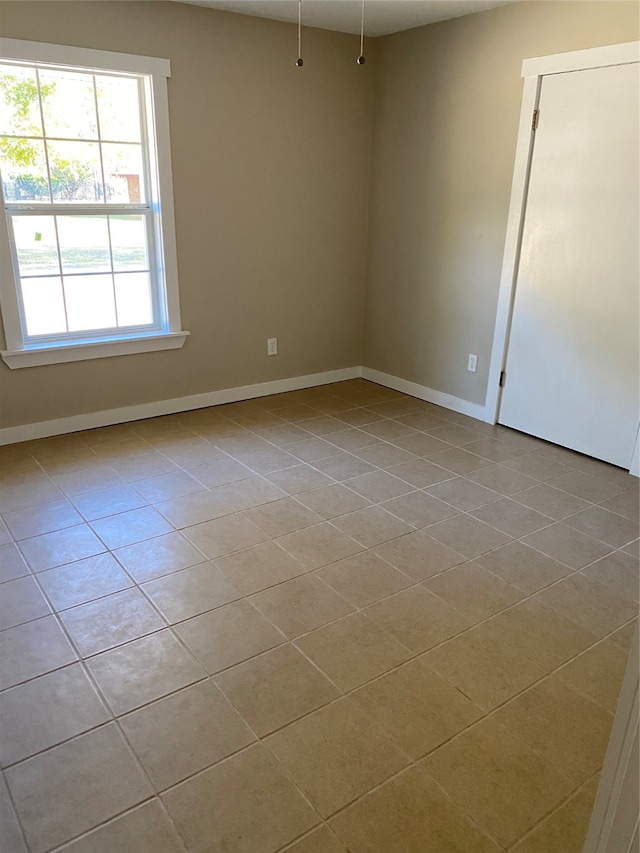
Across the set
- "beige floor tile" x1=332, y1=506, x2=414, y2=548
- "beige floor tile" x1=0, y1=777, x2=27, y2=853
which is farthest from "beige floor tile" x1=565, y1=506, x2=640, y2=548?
"beige floor tile" x1=0, y1=777, x2=27, y2=853

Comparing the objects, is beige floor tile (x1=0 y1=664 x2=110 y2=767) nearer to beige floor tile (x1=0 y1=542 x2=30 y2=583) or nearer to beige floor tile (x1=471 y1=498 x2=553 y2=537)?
beige floor tile (x1=0 y1=542 x2=30 y2=583)

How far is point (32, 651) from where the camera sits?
1930 millimetres

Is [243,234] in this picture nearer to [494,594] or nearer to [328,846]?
[494,594]

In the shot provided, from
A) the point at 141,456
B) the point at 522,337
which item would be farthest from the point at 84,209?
the point at 522,337

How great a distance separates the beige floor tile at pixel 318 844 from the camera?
4.50 ft

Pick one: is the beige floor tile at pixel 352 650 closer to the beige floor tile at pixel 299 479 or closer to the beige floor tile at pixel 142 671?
the beige floor tile at pixel 142 671

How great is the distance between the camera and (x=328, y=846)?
1380 millimetres

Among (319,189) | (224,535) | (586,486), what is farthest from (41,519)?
(319,189)

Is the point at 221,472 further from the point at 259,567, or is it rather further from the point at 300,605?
the point at 300,605

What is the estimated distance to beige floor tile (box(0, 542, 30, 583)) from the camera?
231cm

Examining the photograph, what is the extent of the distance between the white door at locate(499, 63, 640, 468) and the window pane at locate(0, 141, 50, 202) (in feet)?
8.63

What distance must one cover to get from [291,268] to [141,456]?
5.65 feet

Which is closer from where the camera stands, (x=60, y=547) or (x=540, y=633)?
(x=540, y=633)

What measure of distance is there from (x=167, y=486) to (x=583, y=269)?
95.4 inches
